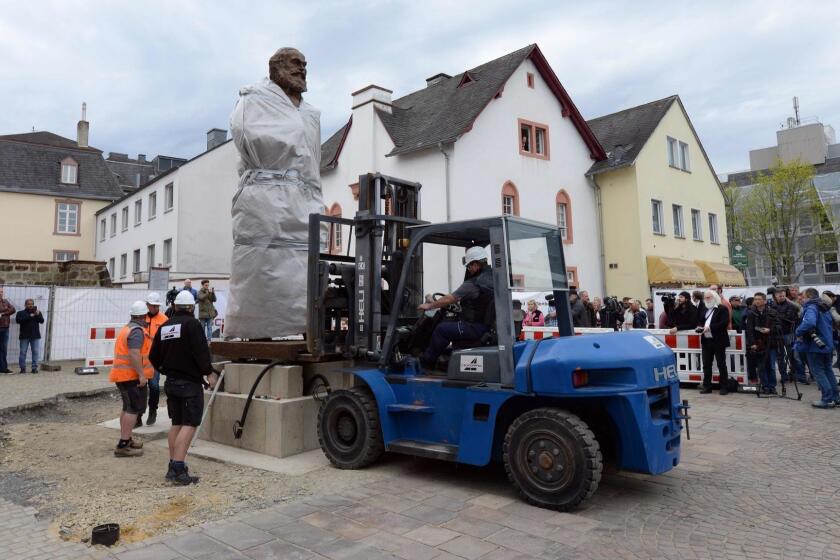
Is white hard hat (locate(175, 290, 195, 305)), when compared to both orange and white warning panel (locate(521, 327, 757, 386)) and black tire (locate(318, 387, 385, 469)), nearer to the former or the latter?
black tire (locate(318, 387, 385, 469))

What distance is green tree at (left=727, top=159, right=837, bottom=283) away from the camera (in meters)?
33.7

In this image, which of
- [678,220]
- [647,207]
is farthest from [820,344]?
[678,220]

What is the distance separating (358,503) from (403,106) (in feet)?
84.9

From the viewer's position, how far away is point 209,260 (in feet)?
105

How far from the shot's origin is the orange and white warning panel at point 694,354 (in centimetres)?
1170

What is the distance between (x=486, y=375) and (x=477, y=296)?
72cm

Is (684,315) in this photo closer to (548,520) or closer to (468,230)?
(468,230)

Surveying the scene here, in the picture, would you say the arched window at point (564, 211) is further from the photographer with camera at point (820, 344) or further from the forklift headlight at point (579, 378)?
the forklift headlight at point (579, 378)

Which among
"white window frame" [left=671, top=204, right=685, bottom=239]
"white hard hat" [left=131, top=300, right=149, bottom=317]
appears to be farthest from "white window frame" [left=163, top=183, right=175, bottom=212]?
"white hard hat" [left=131, top=300, right=149, bottom=317]

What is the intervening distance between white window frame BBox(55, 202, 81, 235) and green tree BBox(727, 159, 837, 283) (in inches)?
1651

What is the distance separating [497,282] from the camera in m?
5.31

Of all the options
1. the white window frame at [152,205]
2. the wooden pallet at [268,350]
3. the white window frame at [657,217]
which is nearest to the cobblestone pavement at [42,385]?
the wooden pallet at [268,350]

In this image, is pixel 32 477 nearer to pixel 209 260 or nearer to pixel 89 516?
pixel 89 516

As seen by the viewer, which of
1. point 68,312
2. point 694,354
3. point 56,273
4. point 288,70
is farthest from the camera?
point 56,273
